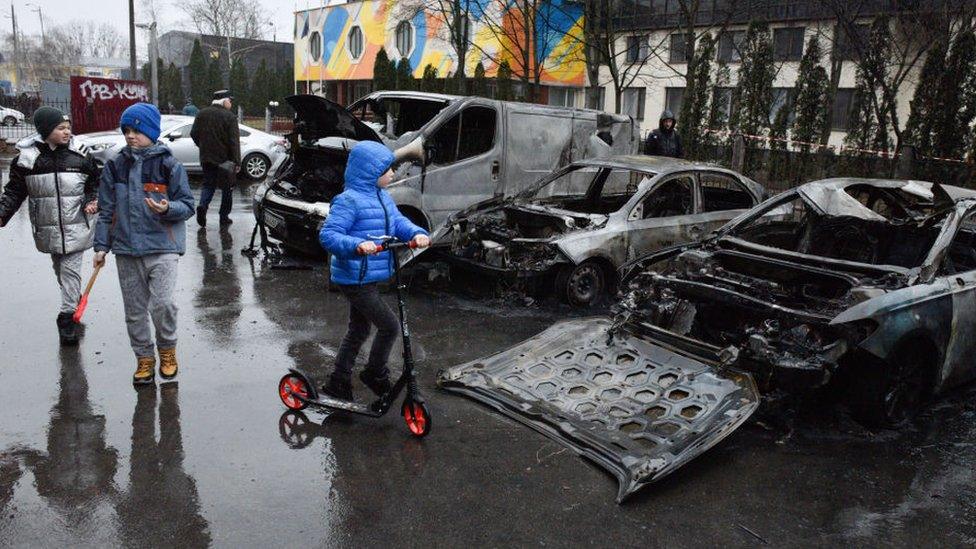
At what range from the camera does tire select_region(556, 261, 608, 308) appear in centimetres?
754

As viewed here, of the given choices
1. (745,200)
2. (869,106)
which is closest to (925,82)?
(869,106)

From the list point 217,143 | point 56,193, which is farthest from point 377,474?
point 217,143

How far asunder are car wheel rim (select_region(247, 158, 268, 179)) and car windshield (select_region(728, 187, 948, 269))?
13.3 meters

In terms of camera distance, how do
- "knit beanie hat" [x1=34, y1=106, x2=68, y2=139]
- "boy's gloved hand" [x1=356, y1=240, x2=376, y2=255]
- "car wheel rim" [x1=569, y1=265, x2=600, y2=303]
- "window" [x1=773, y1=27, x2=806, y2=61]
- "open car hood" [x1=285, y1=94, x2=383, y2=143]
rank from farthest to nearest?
"window" [x1=773, y1=27, x2=806, y2=61] < "open car hood" [x1=285, y1=94, x2=383, y2=143] < "car wheel rim" [x1=569, y1=265, x2=600, y2=303] < "knit beanie hat" [x1=34, y1=106, x2=68, y2=139] < "boy's gloved hand" [x1=356, y1=240, x2=376, y2=255]

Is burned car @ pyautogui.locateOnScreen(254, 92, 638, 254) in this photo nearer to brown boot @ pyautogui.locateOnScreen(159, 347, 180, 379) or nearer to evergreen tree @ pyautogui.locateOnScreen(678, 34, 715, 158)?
brown boot @ pyautogui.locateOnScreen(159, 347, 180, 379)

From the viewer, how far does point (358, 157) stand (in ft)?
14.6

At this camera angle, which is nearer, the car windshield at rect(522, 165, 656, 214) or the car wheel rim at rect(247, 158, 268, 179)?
the car windshield at rect(522, 165, 656, 214)

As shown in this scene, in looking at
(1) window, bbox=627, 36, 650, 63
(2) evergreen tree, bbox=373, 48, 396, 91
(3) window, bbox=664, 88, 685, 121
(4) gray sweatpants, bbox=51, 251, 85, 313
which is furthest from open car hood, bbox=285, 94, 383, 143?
(3) window, bbox=664, 88, 685, 121

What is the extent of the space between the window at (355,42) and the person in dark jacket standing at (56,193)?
3782 centimetres

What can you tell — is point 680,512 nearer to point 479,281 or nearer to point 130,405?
point 130,405

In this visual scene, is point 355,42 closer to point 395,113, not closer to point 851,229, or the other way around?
point 395,113

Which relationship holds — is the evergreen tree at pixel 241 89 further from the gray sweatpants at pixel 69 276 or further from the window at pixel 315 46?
the gray sweatpants at pixel 69 276

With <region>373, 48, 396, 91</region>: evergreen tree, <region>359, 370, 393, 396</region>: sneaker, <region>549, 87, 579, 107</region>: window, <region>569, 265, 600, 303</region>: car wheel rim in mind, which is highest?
<region>373, 48, 396, 91</region>: evergreen tree

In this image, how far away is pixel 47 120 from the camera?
5578 millimetres
